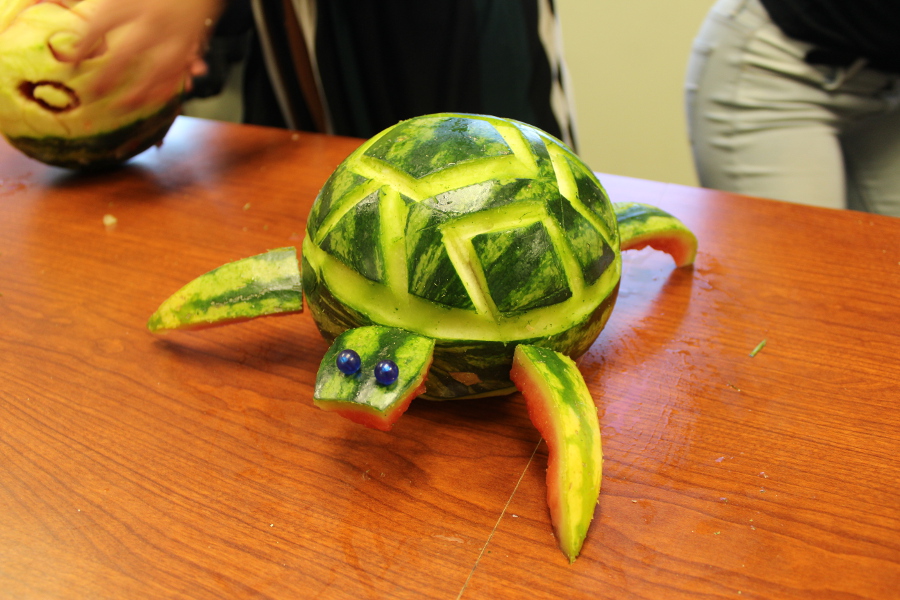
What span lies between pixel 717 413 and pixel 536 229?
17.1 inches

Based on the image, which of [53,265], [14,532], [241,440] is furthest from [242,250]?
[14,532]

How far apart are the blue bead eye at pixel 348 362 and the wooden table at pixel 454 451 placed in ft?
0.63

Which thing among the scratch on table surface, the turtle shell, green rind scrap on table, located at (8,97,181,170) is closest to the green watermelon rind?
the turtle shell

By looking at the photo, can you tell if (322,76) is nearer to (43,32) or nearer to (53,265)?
(43,32)

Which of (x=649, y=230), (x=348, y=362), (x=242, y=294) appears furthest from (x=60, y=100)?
(x=649, y=230)

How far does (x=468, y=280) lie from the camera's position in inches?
36.0

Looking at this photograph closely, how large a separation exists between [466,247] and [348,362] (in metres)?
0.21

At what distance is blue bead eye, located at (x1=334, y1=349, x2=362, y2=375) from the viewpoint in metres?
0.87

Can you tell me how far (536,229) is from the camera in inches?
36.6

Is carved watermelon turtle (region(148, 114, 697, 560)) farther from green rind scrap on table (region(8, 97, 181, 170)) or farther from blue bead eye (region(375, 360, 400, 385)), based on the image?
green rind scrap on table (region(8, 97, 181, 170))

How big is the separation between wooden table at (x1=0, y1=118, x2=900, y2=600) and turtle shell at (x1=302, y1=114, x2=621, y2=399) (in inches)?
7.0

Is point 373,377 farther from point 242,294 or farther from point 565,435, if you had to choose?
point 242,294

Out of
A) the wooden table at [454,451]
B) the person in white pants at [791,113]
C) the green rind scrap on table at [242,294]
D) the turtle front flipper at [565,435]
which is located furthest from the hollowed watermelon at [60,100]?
the person in white pants at [791,113]

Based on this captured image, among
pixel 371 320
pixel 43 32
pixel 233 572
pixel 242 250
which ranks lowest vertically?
pixel 242 250
